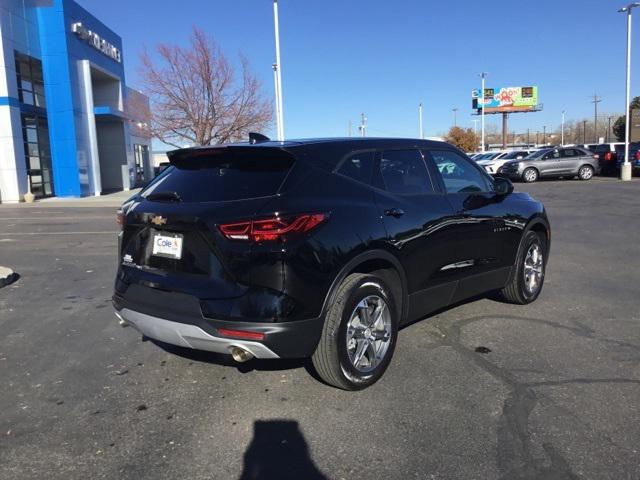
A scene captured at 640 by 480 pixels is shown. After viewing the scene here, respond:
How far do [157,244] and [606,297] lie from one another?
4937mm

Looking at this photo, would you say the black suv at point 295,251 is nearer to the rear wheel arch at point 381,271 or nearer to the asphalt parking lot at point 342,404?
the rear wheel arch at point 381,271

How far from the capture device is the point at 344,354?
140 inches

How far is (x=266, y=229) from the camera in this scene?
3.19 meters

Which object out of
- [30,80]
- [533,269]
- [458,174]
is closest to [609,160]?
[533,269]

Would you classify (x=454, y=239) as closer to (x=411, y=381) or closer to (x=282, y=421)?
(x=411, y=381)

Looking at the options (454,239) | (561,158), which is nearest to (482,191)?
(454,239)

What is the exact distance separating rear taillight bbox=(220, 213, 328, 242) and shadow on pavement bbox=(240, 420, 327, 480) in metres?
1.13

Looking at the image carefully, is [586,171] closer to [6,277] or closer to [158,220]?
[6,277]

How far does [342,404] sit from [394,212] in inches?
55.3

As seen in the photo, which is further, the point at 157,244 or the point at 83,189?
the point at 83,189

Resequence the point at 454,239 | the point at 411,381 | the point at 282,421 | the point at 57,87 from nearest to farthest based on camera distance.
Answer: the point at 282,421, the point at 411,381, the point at 454,239, the point at 57,87

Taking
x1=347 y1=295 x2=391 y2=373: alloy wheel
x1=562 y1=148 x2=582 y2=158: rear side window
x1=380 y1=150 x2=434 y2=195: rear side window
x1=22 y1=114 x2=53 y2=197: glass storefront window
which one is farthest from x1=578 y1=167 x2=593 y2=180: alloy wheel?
x1=347 y1=295 x2=391 y2=373: alloy wheel

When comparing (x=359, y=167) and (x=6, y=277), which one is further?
(x=6, y=277)

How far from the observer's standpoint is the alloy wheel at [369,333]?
3688 millimetres
